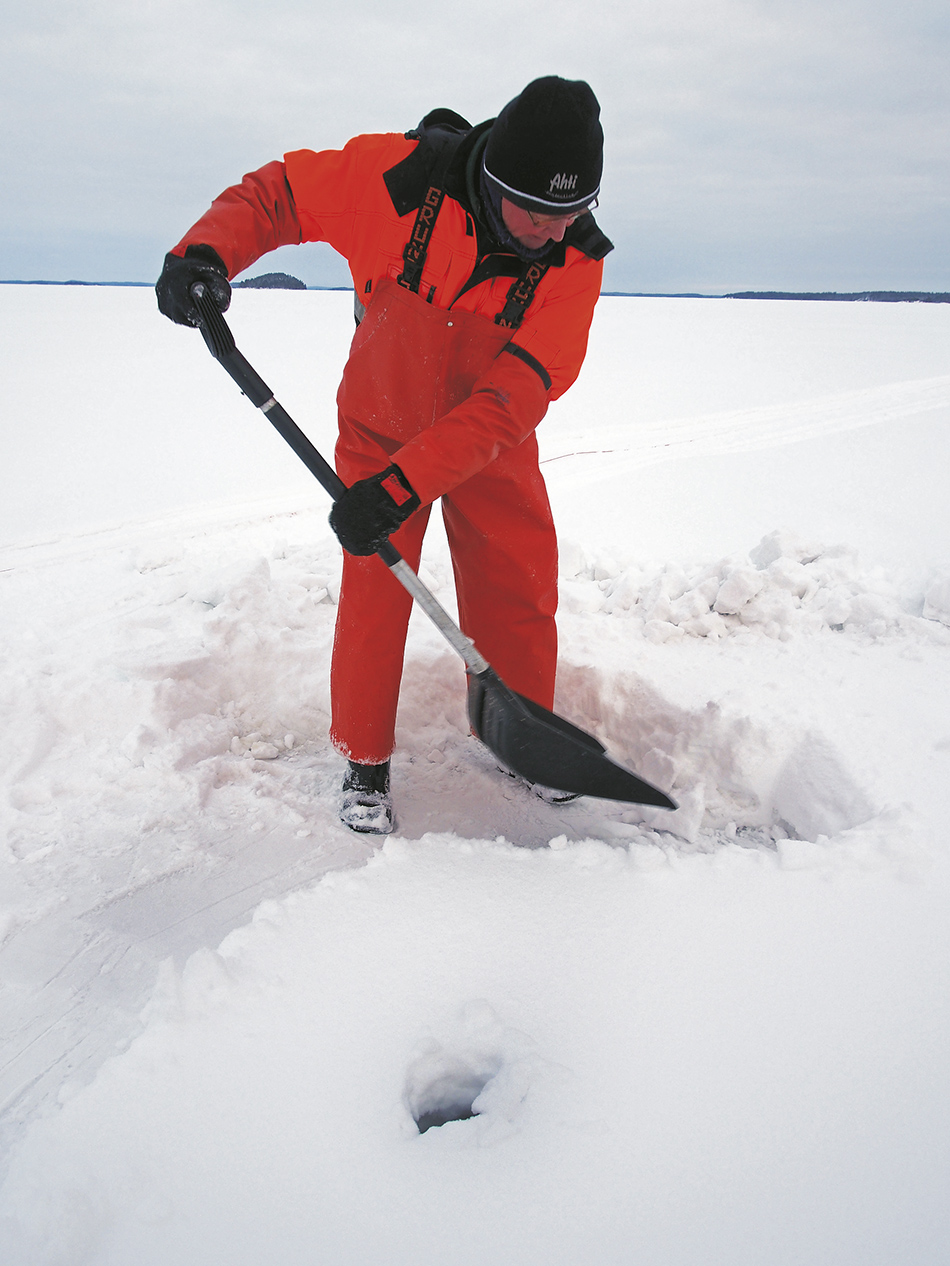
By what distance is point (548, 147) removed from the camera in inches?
48.9

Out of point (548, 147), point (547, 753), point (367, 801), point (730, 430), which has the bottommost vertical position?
point (367, 801)

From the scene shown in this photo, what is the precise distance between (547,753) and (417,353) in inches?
33.2

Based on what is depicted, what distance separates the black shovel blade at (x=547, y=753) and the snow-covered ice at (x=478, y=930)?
0.46 feet

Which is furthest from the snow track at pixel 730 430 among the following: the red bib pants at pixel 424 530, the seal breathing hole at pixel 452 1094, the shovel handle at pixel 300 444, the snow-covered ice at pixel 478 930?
the seal breathing hole at pixel 452 1094

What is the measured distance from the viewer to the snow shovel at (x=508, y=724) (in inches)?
58.6

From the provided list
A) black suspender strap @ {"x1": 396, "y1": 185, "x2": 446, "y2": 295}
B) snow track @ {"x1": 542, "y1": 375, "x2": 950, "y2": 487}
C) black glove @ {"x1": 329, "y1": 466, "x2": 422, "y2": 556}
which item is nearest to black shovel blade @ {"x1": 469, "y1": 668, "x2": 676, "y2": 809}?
black glove @ {"x1": 329, "y1": 466, "x2": 422, "y2": 556}

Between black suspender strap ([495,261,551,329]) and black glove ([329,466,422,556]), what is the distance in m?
0.39

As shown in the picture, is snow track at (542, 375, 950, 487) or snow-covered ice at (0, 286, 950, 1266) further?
snow track at (542, 375, 950, 487)

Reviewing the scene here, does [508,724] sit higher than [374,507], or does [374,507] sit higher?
[374,507]

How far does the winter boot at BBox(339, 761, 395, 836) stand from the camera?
1.74 m

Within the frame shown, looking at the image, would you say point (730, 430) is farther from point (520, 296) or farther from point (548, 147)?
point (548, 147)

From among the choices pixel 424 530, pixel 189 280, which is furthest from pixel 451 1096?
pixel 189 280

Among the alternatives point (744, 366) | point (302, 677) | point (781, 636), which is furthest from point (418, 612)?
point (744, 366)

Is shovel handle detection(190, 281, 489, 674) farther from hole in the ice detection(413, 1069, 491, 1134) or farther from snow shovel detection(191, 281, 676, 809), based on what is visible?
hole in the ice detection(413, 1069, 491, 1134)
